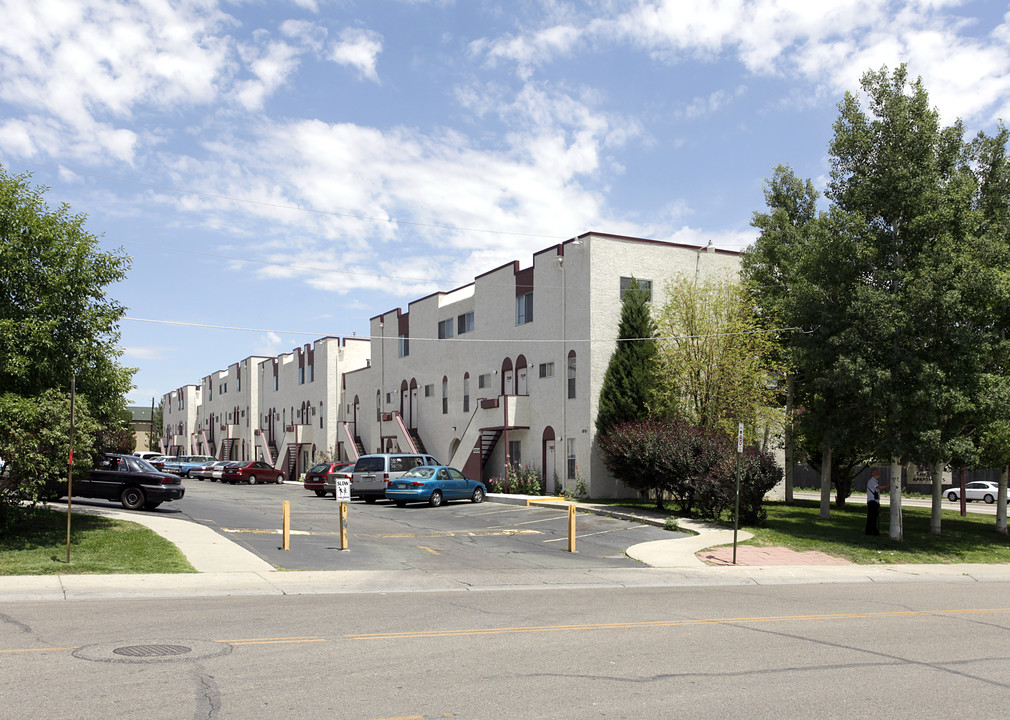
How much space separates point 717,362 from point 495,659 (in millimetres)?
23036

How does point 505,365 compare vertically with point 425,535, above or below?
above

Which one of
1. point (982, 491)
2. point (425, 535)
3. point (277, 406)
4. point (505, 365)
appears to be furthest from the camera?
point (277, 406)

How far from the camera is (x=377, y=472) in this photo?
31562 millimetres

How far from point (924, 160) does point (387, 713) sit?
22146mm

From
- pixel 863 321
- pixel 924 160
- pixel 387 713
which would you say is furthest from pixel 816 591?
pixel 924 160

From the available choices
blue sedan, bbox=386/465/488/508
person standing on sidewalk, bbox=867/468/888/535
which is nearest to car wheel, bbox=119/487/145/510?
blue sedan, bbox=386/465/488/508

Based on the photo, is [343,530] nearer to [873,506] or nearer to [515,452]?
[873,506]

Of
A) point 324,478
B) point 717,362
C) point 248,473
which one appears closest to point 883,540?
point 717,362

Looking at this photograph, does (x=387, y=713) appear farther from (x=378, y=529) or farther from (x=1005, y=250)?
(x=1005, y=250)

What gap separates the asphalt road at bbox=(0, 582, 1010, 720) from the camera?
22.1 feet

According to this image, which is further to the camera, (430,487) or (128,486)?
(430,487)

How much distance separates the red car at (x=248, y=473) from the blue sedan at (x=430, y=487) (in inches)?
920

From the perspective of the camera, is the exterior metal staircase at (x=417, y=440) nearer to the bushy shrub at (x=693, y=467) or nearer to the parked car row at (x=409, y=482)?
the parked car row at (x=409, y=482)

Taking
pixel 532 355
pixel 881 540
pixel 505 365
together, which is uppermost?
pixel 532 355
